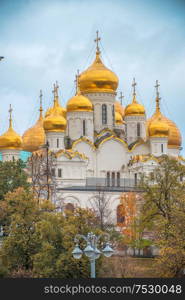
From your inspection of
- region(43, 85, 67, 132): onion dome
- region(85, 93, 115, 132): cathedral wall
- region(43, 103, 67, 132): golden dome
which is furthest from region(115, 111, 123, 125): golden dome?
region(43, 103, 67, 132): golden dome

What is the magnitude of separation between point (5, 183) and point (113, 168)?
89.1 ft

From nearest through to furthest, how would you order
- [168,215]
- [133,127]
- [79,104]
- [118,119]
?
[168,215]
[79,104]
[133,127]
[118,119]

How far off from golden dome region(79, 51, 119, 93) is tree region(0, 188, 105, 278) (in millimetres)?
36434

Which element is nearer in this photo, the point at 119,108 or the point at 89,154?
the point at 89,154

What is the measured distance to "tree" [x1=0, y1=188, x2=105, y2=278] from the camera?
37.2 metres

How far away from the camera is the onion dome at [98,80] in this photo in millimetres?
78688

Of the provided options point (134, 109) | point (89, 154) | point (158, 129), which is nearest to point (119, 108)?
point (134, 109)

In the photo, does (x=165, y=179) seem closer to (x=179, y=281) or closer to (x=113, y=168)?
(x=179, y=281)

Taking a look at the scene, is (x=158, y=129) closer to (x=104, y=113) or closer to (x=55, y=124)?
(x=104, y=113)

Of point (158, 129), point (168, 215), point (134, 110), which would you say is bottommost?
point (168, 215)

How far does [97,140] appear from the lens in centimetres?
7856

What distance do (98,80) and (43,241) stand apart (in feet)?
135

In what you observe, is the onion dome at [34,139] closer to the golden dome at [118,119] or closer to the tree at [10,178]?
the golden dome at [118,119]

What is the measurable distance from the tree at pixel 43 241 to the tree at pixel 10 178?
8.22 meters
